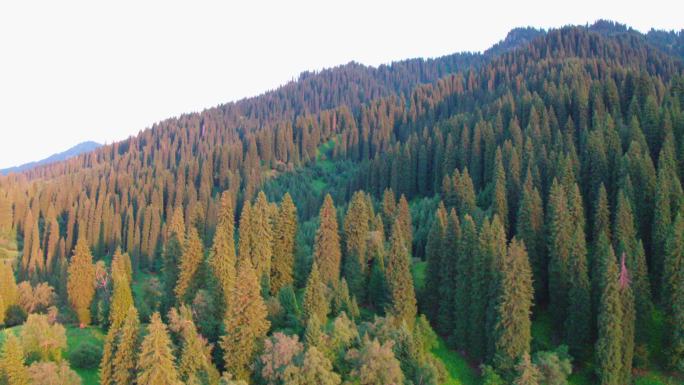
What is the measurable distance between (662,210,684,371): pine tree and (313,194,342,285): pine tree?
36.3m

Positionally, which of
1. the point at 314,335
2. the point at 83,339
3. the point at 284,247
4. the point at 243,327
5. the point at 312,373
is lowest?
the point at 83,339

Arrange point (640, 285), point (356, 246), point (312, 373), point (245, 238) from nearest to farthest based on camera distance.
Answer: point (312, 373)
point (640, 285)
point (245, 238)
point (356, 246)

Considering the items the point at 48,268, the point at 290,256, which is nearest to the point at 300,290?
the point at 290,256

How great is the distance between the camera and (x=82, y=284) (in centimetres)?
7281

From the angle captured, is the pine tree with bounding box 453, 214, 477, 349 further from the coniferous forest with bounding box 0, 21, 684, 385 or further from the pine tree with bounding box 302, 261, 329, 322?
the pine tree with bounding box 302, 261, 329, 322

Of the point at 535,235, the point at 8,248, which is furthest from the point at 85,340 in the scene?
the point at 8,248

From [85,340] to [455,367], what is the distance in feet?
144

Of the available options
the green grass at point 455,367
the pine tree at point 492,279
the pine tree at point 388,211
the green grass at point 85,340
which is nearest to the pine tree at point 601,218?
the pine tree at point 492,279

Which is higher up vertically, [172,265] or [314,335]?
[172,265]

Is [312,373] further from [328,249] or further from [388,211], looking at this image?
[388,211]

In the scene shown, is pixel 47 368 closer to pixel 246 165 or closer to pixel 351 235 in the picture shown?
pixel 351 235

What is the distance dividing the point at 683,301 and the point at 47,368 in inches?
2316

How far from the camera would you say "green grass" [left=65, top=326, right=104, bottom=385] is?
53794 mm

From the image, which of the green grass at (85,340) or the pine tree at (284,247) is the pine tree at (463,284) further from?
the green grass at (85,340)
